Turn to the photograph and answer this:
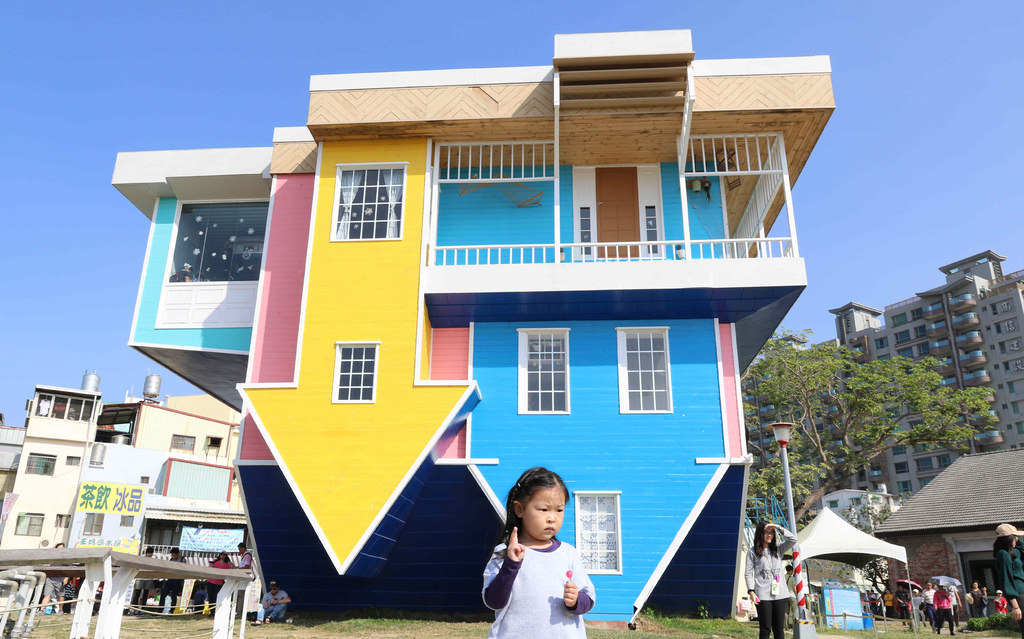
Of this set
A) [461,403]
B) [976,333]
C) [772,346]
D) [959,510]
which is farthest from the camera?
[976,333]

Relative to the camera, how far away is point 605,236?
17.7 meters

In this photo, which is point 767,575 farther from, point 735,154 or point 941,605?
point 941,605

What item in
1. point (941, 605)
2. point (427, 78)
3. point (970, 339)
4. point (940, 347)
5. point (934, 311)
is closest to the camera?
point (427, 78)

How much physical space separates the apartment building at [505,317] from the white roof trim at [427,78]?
56 millimetres

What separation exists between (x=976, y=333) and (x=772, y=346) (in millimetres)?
57682

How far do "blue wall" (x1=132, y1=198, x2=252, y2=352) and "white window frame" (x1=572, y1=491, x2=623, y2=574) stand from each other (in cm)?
851

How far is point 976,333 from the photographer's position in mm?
77875

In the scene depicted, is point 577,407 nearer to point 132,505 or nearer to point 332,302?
point 332,302

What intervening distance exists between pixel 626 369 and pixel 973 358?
7746 cm

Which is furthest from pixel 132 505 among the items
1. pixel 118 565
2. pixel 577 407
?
pixel 118 565

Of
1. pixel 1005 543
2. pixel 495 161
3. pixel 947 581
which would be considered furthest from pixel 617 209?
pixel 947 581

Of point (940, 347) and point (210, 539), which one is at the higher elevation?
point (940, 347)

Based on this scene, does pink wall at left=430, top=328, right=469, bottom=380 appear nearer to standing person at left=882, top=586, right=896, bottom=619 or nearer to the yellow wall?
the yellow wall

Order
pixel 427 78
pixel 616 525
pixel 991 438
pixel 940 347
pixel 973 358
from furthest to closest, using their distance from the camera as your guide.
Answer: pixel 940 347 → pixel 973 358 → pixel 991 438 → pixel 427 78 → pixel 616 525
